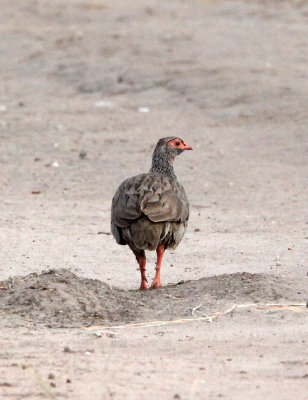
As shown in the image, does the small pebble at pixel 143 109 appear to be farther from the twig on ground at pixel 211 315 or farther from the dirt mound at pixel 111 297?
the twig on ground at pixel 211 315

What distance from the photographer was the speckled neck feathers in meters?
10.1

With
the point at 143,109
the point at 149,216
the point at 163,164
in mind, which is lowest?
the point at 149,216

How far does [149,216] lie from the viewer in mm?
8711

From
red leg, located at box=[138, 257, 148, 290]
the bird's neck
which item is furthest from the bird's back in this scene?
the bird's neck

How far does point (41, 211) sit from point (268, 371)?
639 centimetres

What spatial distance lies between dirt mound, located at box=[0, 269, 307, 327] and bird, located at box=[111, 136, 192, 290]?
0.45 m

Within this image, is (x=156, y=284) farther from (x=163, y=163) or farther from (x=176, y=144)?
(x=176, y=144)

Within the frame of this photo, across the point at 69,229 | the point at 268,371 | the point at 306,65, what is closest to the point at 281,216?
the point at 69,229

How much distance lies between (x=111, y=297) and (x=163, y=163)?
230 cm

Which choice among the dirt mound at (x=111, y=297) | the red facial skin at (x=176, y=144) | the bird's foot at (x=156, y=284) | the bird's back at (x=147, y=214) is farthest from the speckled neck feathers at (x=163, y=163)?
the dirt mound at (x=111, y=297)

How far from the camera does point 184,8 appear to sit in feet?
81.1

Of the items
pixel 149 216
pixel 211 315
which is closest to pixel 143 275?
pixel 149 216

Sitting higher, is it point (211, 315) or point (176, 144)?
point (176, 144)

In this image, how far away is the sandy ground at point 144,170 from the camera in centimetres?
646
